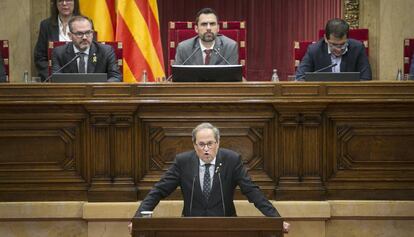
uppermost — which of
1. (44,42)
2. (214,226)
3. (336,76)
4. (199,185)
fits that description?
(44,42)

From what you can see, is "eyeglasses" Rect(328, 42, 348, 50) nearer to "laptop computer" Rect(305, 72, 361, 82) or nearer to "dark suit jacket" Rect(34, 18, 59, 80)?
"laptop computer" Rect(305, 72, 361, 82)

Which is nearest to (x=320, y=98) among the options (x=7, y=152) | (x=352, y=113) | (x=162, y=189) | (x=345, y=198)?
(x=352, y=113)

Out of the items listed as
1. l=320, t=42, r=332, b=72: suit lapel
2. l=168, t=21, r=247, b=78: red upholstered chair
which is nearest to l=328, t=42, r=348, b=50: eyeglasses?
l=320, t=42, r=332, b=72: suit lapel

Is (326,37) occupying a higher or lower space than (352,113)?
higher

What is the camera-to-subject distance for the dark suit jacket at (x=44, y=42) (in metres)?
8.73

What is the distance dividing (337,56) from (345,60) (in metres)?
0.07

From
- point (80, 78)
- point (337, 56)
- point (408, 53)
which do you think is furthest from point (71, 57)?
point (408, 53)

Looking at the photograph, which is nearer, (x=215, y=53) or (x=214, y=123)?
(x=214, y=123)

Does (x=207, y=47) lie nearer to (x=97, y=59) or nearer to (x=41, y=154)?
(x=97, y=59)

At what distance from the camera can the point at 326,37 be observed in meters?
7.59

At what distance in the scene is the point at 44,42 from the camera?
8812mm

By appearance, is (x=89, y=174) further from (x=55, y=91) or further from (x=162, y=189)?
(x=162, y=189)

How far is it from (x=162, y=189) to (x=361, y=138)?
1.67m

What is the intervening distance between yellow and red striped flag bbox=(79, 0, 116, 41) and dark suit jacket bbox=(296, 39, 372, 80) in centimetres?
231
